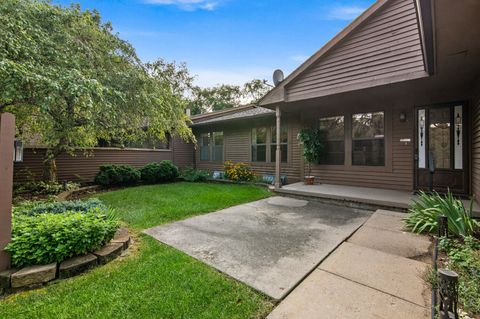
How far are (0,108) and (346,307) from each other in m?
7.08

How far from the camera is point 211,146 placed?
11609 millimetres

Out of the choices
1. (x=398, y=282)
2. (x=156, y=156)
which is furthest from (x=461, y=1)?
(x=156, y=156)

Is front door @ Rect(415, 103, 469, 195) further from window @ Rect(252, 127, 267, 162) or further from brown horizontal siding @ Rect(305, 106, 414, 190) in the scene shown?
window @ Rect(252, 127, 267, 162)

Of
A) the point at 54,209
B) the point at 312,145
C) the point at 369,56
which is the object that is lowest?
the point at 54,209

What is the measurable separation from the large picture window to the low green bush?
917 cm

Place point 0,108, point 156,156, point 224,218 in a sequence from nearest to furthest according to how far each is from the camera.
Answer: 1. point 224,218
2. point 0,108
3. point 156,156

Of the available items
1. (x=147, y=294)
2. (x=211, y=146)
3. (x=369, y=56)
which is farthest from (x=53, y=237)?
(x=211, y=146)

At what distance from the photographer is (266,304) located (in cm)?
190

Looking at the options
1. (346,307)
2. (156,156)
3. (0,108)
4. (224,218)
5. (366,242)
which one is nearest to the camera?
(346,307)

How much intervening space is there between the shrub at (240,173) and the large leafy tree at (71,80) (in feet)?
10.1

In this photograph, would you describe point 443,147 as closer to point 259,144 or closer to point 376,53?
point 376,53

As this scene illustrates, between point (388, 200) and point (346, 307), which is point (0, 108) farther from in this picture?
point (388, 200)

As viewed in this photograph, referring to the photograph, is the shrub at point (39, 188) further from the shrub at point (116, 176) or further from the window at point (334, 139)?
the window at point (334, 139)

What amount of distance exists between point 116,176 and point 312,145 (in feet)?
23.6
